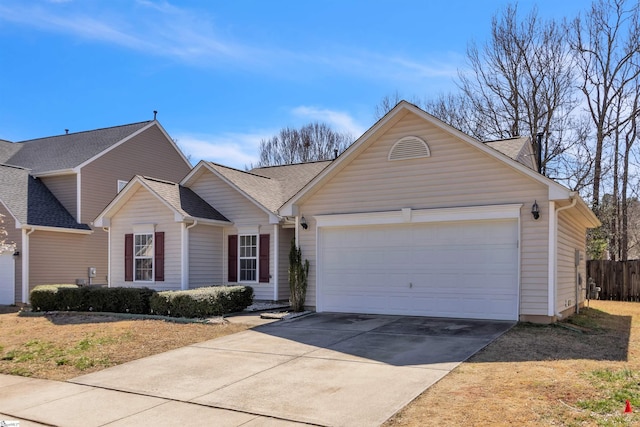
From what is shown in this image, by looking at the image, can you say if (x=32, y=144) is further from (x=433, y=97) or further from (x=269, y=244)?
(x=433, y=97)

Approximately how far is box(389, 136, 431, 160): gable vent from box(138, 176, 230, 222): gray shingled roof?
22.3 ft

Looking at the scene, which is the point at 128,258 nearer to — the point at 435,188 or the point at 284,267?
the point at 284,267

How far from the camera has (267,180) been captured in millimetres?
20156

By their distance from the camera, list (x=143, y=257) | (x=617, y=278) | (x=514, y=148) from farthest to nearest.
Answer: (x=617, y=278) < (x=143, y=257) < (x=514, y=148)

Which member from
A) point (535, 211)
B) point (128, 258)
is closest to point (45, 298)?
point (128, 258)

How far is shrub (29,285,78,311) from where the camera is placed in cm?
1620

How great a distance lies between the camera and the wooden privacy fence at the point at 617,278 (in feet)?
70.0

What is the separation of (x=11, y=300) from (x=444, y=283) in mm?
15953

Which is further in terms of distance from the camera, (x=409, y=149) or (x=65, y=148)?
(x=65, y=148)

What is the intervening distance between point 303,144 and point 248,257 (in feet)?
86.0

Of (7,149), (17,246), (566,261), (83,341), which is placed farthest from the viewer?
(7,149)

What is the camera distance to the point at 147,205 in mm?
17375

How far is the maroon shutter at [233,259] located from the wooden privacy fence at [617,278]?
14869 mm

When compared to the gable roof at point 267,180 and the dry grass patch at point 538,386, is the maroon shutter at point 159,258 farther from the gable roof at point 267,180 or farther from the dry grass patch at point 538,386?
the dry grass patch at point 538,386
